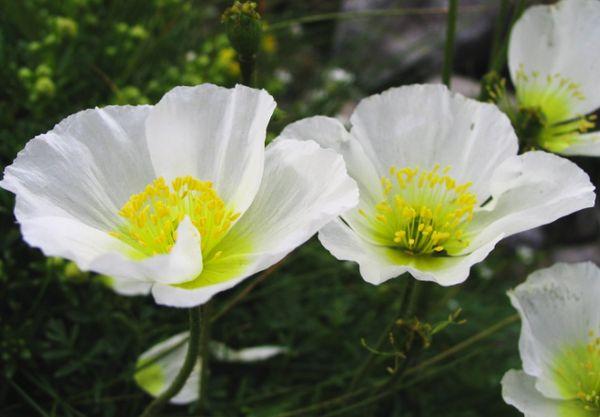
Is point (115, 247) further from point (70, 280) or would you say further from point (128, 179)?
point (70, 280)

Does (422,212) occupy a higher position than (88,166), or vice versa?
(88,166)

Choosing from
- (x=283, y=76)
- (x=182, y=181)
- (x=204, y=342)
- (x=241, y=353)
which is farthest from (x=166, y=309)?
(x=283, y=76)

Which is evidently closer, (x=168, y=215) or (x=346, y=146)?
(x=168, y=215)

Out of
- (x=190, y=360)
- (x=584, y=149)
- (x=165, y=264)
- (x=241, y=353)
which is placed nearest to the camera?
(x=165, y=264)

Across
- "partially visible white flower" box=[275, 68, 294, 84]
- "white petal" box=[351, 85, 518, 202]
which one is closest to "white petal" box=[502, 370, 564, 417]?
"white petal" box=[351, 85, 518, 202]

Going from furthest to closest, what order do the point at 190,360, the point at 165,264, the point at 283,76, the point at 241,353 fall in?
the point at 283,76 < the point at 241,353 < the point at 190,360 < the point at 165,264

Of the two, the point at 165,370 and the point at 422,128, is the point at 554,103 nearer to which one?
the point at 422,128

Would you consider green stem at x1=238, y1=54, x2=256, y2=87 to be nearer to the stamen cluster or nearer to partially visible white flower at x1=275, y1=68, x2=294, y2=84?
the stamen cluster
